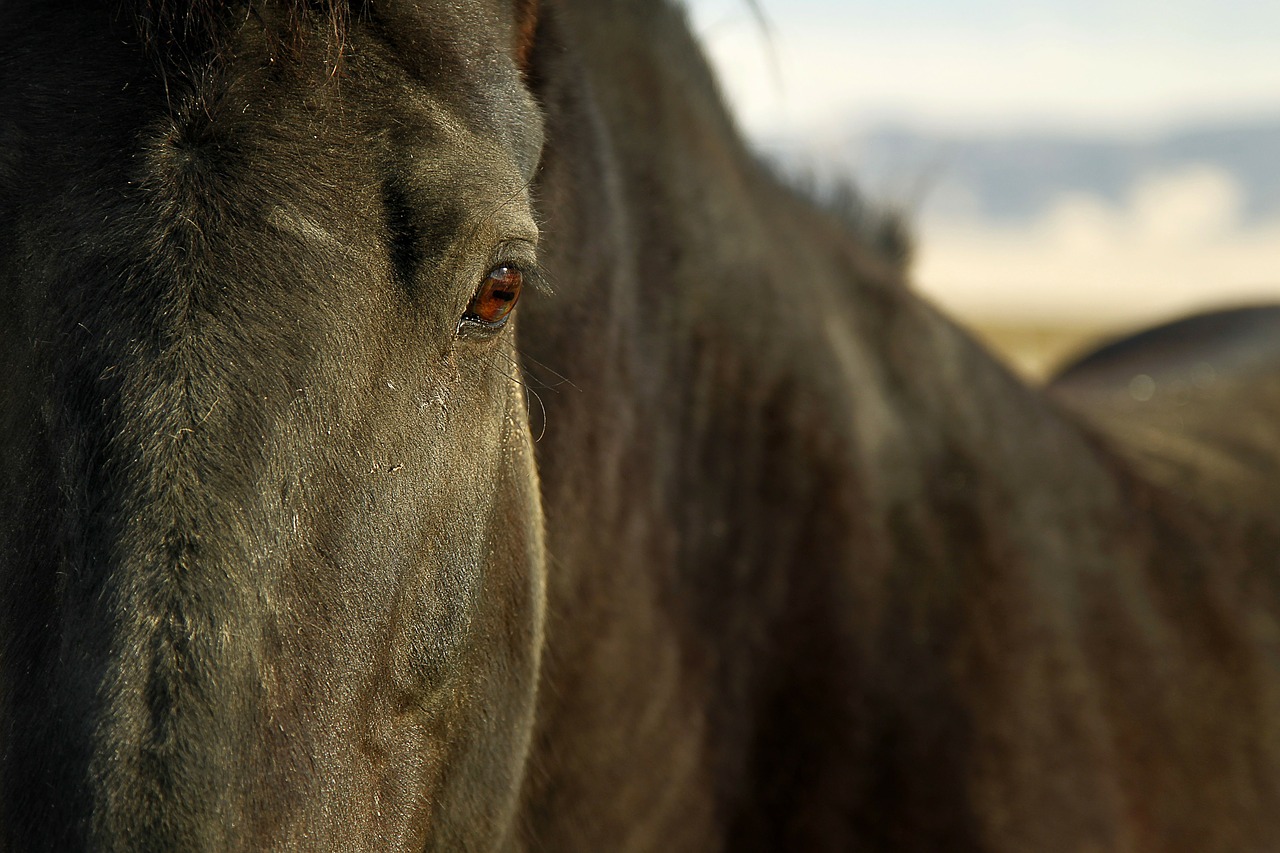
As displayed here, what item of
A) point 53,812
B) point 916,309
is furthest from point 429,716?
point 916,309

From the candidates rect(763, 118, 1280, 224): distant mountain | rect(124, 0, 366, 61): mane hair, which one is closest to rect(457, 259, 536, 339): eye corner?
rect(124, 0, 366, 61): mane hair

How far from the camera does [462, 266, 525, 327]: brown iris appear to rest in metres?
1.68

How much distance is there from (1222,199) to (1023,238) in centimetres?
2571

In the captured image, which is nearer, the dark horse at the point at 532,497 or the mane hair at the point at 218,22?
the dark horse at the point at 532,497

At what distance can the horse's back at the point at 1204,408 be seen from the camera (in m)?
3.57

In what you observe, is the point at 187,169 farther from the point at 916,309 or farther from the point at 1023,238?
the point at 1023,238

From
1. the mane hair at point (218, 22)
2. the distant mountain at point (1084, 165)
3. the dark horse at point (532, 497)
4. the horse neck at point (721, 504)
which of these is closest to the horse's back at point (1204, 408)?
the dark horse at point (532, 497)

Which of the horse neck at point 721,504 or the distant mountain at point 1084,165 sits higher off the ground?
the horse neck at point 721,504

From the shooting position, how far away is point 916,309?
3006 millimetres

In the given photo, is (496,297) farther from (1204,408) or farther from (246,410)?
(1204,408)

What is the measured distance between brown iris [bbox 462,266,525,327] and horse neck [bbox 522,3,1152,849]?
1.60 ft

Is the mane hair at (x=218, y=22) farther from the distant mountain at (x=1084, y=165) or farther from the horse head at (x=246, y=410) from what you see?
the distant mountain at (x=1084, y=165)

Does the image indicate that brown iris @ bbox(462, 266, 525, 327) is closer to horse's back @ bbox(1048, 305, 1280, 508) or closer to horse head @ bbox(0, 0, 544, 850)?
horse head @ bbox(0, 0, 544, 850)

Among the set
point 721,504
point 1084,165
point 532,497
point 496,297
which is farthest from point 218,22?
point 1084,165
